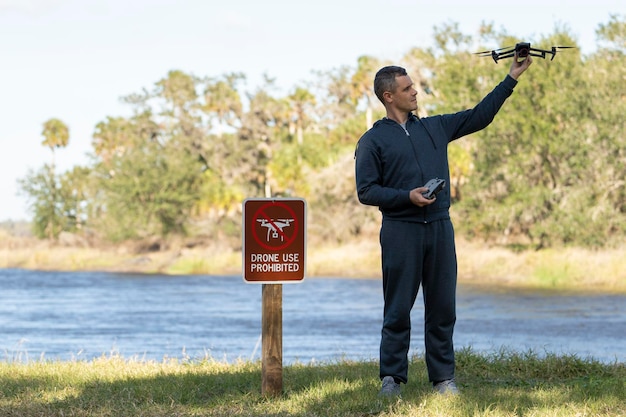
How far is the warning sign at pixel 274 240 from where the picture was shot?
701 centimetres

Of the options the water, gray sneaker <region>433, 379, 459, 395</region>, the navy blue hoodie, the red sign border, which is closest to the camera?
the navy blue hoodie

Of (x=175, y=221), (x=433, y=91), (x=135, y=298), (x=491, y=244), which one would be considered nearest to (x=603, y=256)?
(x=491, y=244)

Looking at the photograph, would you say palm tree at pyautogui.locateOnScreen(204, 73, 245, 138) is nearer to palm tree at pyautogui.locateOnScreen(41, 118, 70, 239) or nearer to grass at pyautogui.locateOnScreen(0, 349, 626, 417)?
palm tree at pyautogui.locateOnScreen(41, 118, 70, 239)

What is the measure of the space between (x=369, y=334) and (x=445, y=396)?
19.4 metres

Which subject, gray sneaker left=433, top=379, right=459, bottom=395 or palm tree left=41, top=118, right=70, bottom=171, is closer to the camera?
gray sneaker left=433, top=379, right=459, bottom=395

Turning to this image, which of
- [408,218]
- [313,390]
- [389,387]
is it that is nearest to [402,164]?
[408,218]

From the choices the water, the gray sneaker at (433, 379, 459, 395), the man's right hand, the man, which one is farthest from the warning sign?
the water

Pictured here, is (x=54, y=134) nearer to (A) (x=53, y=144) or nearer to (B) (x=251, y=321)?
(A) (x=53, y=144)

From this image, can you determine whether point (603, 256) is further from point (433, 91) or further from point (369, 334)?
point (369, 334)

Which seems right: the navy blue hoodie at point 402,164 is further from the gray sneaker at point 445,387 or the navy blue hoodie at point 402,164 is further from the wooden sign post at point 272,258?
the gray sneaker at point 445,387

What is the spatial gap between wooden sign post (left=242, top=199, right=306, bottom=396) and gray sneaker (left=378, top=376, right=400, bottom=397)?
2.13 ft

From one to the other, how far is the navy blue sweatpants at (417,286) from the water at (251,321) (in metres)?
6.69

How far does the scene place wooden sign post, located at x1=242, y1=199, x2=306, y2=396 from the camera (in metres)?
7.00

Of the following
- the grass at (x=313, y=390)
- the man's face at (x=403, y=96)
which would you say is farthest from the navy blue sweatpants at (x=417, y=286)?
the man's face at (x=403, y=96)
